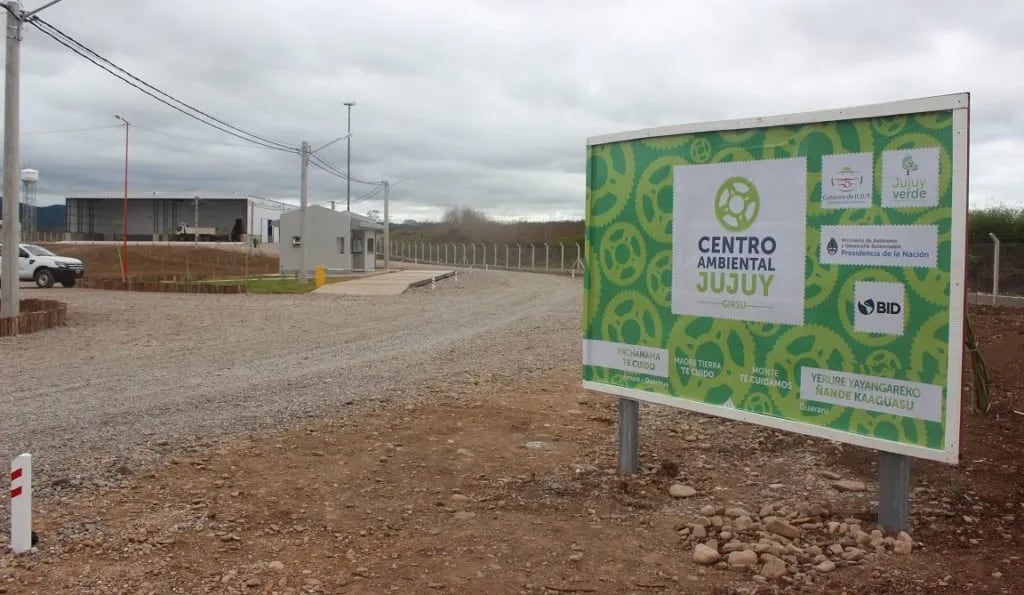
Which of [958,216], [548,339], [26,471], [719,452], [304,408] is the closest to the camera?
[958,216]

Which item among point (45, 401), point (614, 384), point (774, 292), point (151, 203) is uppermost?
point (151, 203)

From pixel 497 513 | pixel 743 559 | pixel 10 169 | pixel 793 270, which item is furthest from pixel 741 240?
pixel 10 169

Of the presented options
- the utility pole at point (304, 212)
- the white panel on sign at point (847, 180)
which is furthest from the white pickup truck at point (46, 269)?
the white panel on sign at point (847, 180)

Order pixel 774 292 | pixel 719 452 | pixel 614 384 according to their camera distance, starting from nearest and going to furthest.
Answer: pixel 774 292 < pixel 614 384 < pixel 719 452

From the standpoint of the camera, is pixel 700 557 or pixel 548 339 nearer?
pixel 700 557

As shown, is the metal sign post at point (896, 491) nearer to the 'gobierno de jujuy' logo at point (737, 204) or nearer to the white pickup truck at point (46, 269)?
the 'gobierno de jujuy' logo at point (737, 204)

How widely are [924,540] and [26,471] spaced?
487cm

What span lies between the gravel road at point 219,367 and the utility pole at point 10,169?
1.35 meters

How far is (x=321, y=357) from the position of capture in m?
12.6

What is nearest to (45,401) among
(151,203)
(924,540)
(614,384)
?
(614,384)

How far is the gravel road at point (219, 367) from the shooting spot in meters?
7.21

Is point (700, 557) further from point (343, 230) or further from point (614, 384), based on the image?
point (343, 230)

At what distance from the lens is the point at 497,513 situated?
5.25m

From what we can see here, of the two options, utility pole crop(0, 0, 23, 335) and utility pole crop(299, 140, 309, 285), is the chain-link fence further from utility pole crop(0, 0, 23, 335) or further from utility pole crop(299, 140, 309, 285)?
utility pole crop(0, 0, 23, 335)
